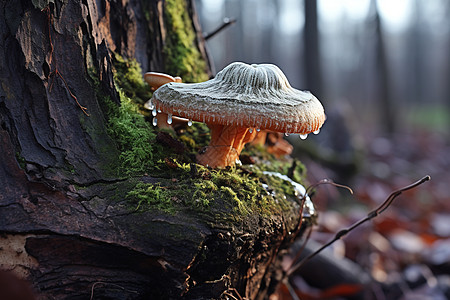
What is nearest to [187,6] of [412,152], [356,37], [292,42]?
Result: [412,152]

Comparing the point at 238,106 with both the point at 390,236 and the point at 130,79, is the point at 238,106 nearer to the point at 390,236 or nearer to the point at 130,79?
the point at 130,79

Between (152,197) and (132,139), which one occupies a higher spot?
(132,139)

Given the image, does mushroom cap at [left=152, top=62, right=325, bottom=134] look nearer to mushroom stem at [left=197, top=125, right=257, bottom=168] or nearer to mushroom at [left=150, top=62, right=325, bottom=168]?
mushroom at [left=150, top=62, right=325, bottom=168]

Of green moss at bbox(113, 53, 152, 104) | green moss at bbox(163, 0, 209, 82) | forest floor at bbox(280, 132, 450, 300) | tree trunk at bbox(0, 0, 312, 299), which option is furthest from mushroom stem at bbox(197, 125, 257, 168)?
forest floor at bbox(280, 132, 450, 300)

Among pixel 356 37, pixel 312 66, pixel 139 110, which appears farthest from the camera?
pixel 356 37

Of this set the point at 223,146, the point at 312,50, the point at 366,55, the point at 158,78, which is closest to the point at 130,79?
the point at 158,78

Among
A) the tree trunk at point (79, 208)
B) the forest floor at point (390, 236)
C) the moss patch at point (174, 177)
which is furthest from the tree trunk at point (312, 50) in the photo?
the tree trunk at point (79, 208)

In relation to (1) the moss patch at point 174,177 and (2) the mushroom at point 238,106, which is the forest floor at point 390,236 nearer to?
(1) the moss patch at point 174,177

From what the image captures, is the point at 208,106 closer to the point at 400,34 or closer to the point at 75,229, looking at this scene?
the point at 75,229
